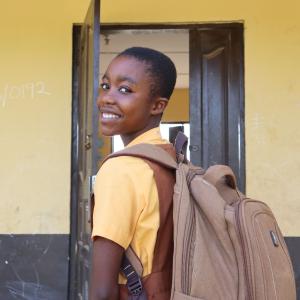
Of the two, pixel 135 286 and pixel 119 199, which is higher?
pixel 119 199

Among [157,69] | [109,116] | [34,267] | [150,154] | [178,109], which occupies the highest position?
[178,109]

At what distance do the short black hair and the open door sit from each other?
2082 millimetres

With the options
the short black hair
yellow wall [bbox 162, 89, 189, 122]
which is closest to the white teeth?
the short black hair

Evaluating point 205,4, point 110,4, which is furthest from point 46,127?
point 205,4

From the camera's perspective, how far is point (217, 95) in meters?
4.64

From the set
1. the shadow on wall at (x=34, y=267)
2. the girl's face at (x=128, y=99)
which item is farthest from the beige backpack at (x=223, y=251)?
the shadow on wall at (x=34, y=267)

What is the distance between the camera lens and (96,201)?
1366mm

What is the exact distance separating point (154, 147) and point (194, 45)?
11.0ft

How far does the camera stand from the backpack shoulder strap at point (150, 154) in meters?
1.38

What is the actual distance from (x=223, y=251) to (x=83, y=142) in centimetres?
303

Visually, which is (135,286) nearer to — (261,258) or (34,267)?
(261,258)

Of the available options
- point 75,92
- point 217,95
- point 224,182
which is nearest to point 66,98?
point 75,92

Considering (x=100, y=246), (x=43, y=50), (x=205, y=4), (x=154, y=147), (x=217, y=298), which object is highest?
(x=205, y=4)

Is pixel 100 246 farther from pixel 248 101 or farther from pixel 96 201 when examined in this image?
pixel 248 101
